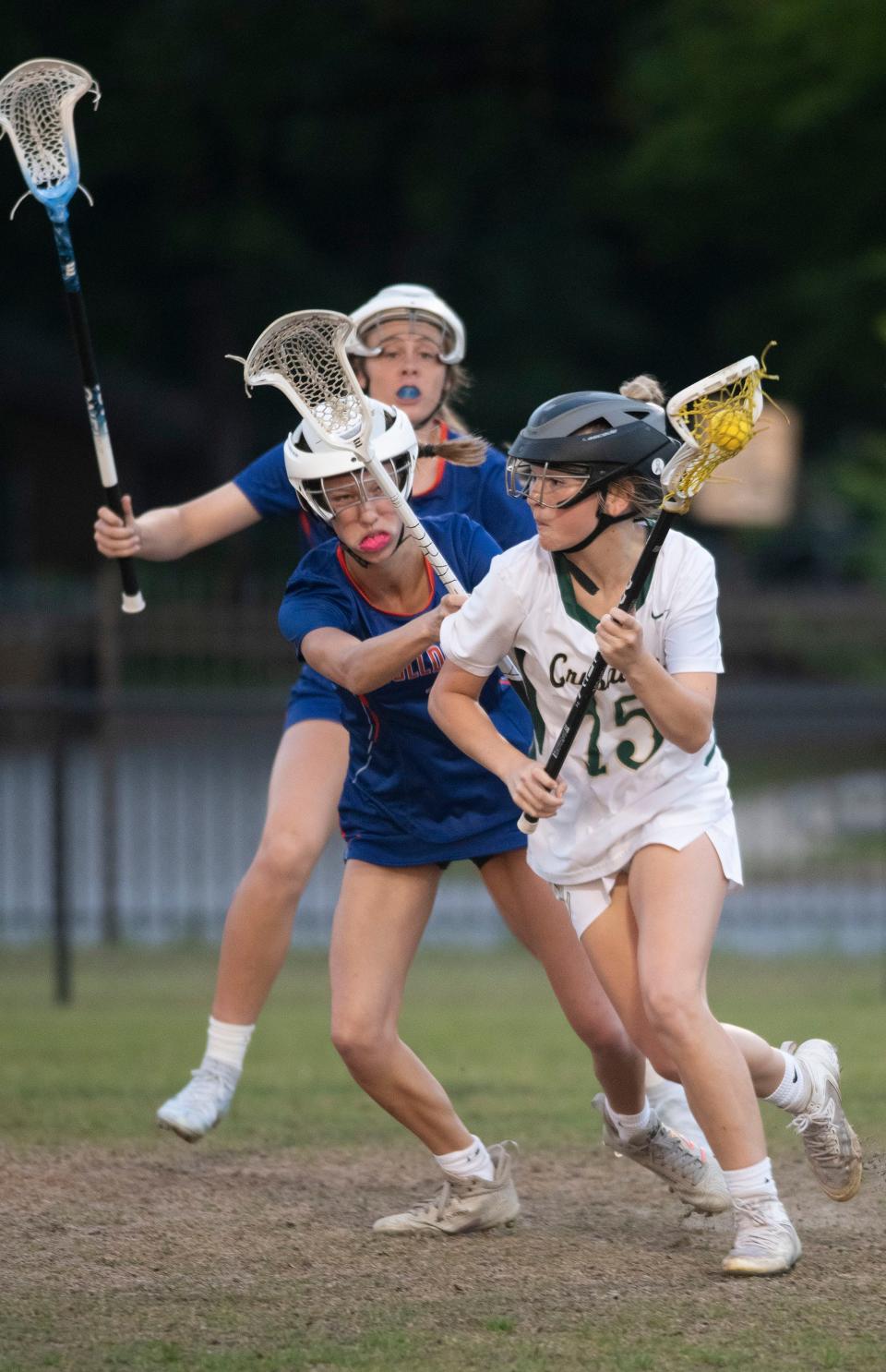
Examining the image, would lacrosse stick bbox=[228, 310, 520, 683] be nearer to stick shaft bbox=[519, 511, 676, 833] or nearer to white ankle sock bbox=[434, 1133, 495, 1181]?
stick shaft bbox=[519, 511, 676, 833]

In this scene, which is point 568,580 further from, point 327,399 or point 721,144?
point 721,144

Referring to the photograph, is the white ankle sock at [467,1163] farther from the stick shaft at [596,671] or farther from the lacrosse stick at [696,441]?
the lacrosse stick at [696,441]

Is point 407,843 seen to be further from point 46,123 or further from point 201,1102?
point 46,123

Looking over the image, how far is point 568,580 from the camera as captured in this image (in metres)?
4.74

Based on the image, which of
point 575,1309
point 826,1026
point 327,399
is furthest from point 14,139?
point 826,1026

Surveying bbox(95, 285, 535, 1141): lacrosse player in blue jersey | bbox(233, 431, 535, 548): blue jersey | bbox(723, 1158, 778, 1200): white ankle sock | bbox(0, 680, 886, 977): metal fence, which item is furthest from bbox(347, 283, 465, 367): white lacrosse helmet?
bbox(0, 680, 886, 977): metal fence

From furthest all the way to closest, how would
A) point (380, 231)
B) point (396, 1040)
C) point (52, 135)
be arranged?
point (380, 231)
point (52, 135)
point (396, 1040)

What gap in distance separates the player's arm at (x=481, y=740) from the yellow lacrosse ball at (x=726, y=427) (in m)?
0.81

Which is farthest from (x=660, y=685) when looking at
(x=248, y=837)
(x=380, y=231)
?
(x=380, y=231)

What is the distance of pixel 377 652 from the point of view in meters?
4.82

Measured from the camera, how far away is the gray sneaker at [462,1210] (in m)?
5.21

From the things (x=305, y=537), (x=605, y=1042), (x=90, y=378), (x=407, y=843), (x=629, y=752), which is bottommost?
(x=605, y=1042)

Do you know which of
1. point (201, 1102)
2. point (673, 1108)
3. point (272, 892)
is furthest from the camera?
point (272, 892)

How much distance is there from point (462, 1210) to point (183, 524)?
7.50 ft
